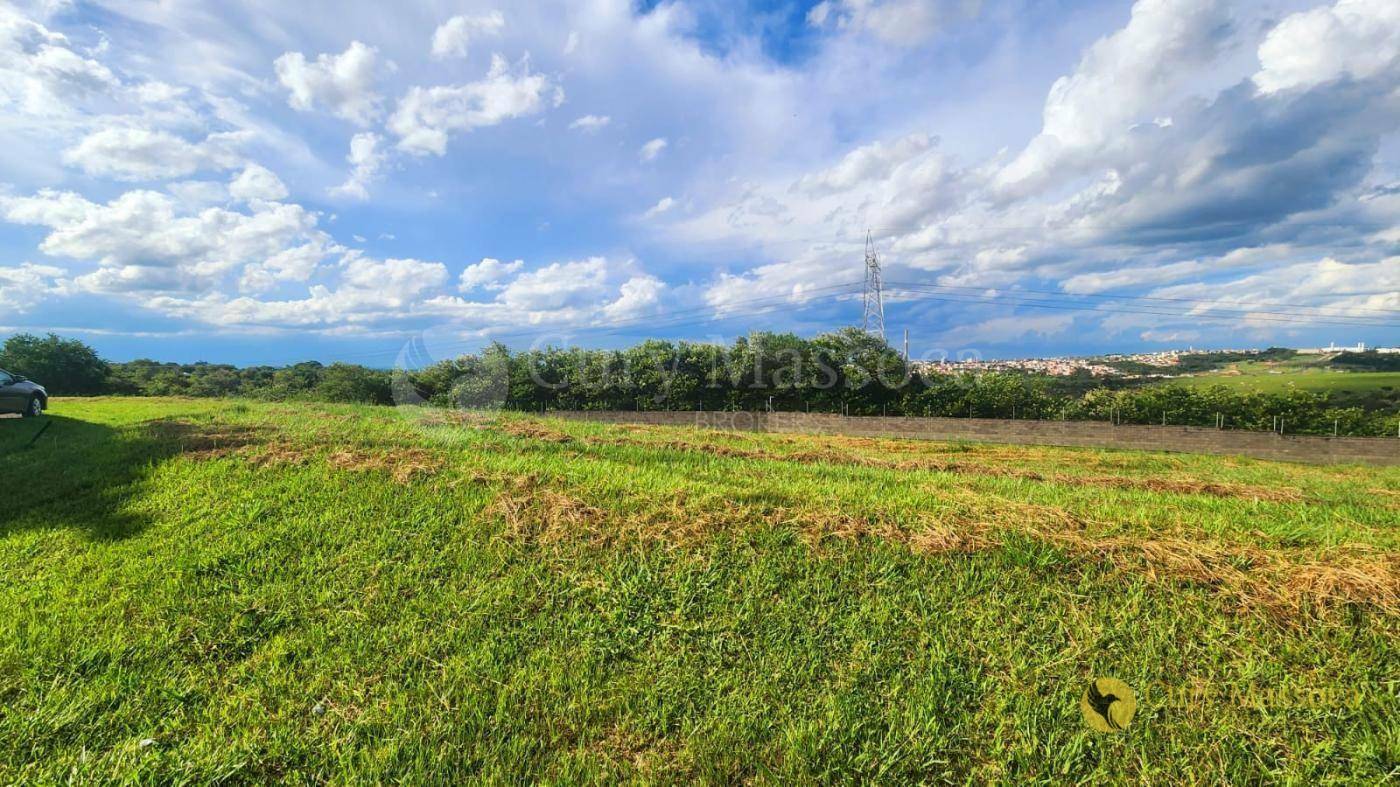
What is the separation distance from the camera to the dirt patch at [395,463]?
5362mm

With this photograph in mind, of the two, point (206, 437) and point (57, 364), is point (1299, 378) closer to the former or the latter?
point (206, 437)

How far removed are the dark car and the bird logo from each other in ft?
60.2

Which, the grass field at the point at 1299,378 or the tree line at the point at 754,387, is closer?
the tree line at the point at 754,387

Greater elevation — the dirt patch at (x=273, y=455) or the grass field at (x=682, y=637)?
the dirt patch at (x=273, y=455)

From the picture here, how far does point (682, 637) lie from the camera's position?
3.22 metres

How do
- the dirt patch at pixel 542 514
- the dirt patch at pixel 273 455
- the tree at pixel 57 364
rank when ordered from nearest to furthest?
the dirt patch at pixel 542 514
the dirt patch at pixel 273 455
the tree at pixel 57 364

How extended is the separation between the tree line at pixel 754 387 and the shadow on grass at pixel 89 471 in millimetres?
15049

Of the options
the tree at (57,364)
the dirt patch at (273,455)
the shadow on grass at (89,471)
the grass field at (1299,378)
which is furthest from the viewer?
the tree at (57,364)

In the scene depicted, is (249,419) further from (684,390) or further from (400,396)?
(400,396)

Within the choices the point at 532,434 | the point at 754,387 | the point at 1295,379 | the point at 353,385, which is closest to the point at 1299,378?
the point at 1295,379

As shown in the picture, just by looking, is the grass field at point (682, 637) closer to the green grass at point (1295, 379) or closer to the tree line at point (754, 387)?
the tree line at point (754, 387)

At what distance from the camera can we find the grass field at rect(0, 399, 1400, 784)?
2.47 metres

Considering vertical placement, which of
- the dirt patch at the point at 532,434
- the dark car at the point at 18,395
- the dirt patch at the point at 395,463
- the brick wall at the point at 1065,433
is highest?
the dark car at the point at 18,395

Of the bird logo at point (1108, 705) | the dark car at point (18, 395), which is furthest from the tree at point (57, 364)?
the bird logo at point (1108, 705)
